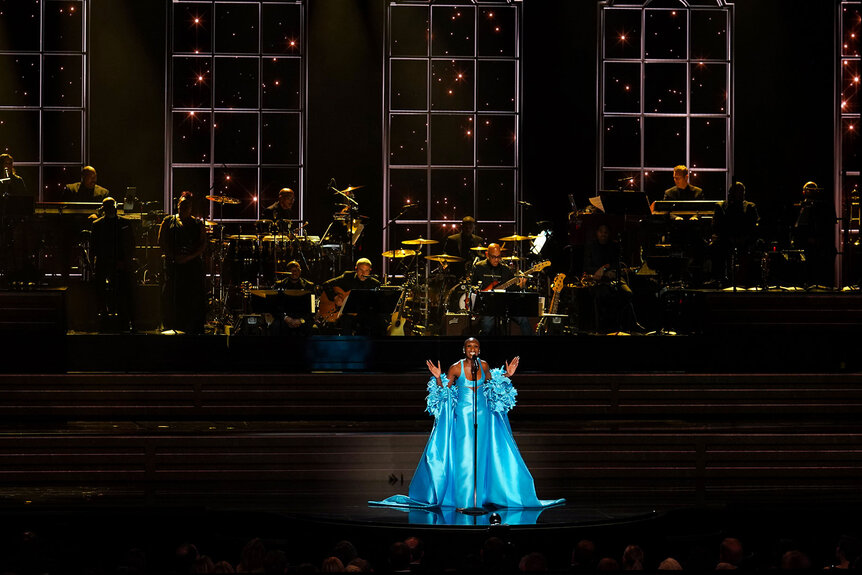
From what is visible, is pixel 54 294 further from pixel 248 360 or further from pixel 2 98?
pixel 2 98

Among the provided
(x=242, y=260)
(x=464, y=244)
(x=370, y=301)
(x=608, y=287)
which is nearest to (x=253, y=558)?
(x=370, y=301)

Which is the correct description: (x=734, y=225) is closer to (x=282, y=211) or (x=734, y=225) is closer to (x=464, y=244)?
(x=464, y=244)

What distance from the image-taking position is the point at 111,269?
10.8 metres

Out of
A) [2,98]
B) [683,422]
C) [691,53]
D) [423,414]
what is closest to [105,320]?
[423,414]

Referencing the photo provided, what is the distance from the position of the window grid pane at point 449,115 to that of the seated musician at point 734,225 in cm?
345

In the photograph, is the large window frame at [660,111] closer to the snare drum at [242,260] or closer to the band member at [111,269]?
the snare drum at [242,260]

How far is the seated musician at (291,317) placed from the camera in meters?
11.2

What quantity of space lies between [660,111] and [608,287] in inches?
166

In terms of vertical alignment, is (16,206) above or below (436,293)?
above

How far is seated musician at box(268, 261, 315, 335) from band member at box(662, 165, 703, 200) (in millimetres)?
4467

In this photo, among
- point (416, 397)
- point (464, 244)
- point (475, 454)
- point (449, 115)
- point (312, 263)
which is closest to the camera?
point (475, 454)

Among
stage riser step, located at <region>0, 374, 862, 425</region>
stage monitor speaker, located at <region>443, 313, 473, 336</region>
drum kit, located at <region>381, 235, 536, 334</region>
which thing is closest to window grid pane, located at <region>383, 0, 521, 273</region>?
drum kit, located at <region>381, 235, 536, 334</region>

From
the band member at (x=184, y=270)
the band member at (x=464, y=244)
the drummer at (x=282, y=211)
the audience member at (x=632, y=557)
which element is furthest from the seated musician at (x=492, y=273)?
the audience member at (x=632, y=557)

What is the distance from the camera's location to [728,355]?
34.1 ft
